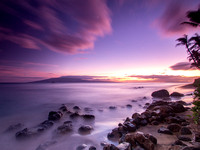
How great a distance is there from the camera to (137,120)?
19.4 feet

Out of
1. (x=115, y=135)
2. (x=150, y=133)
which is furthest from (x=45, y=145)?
(x=150, y=133)

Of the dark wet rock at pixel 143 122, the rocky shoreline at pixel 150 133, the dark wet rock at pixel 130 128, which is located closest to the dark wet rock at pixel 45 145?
the rocky shoreline at pixel 150 133

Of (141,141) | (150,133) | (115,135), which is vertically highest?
(141,141)

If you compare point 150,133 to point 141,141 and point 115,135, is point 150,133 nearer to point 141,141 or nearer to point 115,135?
point 141,141

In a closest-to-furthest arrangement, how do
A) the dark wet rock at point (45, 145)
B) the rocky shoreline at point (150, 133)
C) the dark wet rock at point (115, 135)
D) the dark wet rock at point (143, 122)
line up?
1. the rocky shoreline at point (150, 133)
2. the dark wet rock at point (45, 145)
3. the dark wet rock at point (115, 135)
4. the dark wet rock at point (143, 122)

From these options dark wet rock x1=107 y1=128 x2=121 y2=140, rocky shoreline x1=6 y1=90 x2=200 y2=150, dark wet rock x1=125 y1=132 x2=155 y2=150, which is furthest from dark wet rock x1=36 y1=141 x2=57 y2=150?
dark wet rock x1=125 y1=132 x2=155 y2=150

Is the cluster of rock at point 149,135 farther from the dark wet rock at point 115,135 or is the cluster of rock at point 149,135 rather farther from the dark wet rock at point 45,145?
the dark wet rock at point 45,145

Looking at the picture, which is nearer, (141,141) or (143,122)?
(141,141)

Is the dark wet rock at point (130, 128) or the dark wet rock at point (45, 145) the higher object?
the dark wet rock at point (130, 128)

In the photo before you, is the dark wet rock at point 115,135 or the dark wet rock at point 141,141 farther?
the dark wet rock at point 115,135

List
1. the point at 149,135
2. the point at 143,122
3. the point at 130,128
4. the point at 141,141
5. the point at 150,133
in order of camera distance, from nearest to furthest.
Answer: the point at 141,141 → the point at 149,135 → the point at 150,133 → the point at 130,128 → the point at 143,122

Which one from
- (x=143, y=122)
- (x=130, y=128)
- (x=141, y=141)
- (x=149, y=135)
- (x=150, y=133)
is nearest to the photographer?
(x=141, y=141)

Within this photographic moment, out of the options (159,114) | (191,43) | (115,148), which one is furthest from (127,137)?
(191,43)

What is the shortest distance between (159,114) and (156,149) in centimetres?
332
